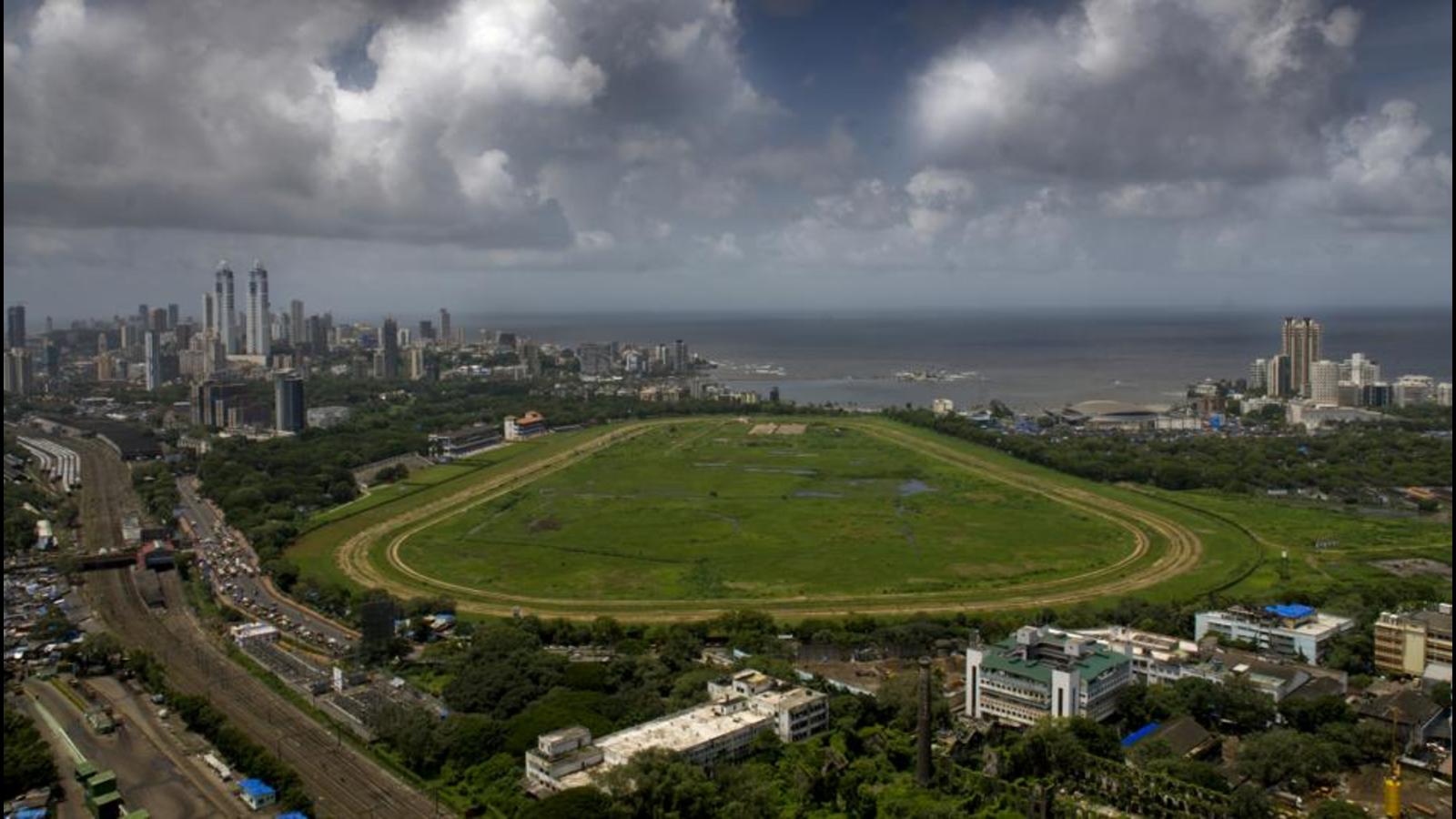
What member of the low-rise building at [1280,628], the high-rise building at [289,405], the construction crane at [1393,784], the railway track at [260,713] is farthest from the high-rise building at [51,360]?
the construction crane at [1393,784]

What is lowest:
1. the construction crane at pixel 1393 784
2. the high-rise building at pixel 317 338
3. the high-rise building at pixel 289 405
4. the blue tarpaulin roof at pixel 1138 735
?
the blue tarpaulin roof at pixel 1138 735

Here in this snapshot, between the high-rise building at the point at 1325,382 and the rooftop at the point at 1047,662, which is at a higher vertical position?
the high-rise building at the point at 1325,382

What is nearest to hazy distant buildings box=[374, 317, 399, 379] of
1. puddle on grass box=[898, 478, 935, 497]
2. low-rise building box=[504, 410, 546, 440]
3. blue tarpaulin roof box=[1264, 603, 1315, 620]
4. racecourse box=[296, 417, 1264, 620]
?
low-rise building box=[504, 410, 546, 440]

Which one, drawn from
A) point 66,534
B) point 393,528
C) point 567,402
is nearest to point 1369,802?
point 393,528

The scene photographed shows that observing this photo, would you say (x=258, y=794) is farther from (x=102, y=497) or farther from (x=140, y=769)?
(x=102, y=497)

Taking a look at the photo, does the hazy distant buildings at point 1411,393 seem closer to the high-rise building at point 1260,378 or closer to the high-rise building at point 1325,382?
the high-rise building at point 1325,382

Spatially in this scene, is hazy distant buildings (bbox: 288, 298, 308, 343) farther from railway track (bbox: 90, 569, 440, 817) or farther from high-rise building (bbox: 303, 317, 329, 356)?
railway track (bbox: 90, 569, 440, 817)

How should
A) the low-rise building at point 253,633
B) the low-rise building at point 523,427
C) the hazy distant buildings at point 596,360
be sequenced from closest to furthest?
the low-rise building at point 253,633
the low-rise building at point 523,427
the hazy distant buildings at point 596,360
